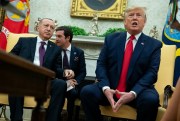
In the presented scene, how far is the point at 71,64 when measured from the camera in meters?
4.12

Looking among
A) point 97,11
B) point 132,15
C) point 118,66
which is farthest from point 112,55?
point 97,11

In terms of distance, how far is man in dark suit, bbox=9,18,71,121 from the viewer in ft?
10.7

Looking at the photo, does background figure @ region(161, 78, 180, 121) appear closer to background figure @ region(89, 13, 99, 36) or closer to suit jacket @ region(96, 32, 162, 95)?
suit jacket @ region(96, 32, 162, 95)

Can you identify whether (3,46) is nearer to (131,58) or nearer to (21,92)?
(131,58)

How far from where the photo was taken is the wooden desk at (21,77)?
3.21 ft

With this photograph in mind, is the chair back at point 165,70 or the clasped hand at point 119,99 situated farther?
the chair back at point 165,70

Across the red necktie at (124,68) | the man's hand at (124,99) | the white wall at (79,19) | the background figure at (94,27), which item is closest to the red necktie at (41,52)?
the red necktie at (124,68)

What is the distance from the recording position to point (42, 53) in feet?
12.4

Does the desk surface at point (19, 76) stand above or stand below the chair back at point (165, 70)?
above

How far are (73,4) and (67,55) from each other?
1919 mm

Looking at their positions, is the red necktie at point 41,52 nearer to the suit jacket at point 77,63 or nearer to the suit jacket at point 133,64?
the suit jacket at point 77,63

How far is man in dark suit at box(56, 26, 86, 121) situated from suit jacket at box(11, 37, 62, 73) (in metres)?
0.21

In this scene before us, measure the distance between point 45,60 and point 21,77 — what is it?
263cm

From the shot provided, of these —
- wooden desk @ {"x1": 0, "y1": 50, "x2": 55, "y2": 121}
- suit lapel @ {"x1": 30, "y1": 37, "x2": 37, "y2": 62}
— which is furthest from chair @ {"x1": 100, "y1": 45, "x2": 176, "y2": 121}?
wooden desk @ {"x1": 0, "y1": 50, "x2": 55, "y2": 121}
